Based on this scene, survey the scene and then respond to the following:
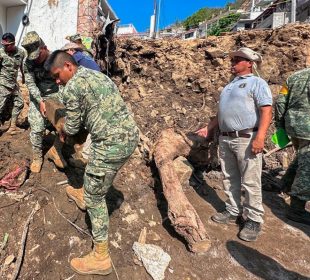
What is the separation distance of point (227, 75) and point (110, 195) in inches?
185

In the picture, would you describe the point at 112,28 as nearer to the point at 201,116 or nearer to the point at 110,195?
the point at 201,116

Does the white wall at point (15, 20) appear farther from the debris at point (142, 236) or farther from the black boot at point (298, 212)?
the black boot at point (298, 212)

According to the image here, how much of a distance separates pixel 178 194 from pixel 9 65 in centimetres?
402

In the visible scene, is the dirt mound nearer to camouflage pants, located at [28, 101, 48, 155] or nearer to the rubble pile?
the rubble pile

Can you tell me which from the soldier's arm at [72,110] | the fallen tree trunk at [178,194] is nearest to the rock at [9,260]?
the soldier's arm at [72,110]

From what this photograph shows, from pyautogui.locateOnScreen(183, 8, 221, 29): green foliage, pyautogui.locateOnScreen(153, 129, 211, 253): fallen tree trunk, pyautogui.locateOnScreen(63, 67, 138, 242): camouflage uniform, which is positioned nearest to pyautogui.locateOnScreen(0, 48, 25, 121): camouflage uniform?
pyautogui.locateOnScreen(153, 129, 211, 253): fallen tree trunk

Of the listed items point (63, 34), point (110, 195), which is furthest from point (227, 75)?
point (110, 195)

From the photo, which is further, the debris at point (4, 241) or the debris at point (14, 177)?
the debris at point (14, 177)

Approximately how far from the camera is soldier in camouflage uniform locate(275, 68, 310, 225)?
350cm

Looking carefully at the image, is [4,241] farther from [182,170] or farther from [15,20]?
[15,20]

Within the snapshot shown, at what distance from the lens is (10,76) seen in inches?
214

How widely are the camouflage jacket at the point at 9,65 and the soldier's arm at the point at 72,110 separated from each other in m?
3.45

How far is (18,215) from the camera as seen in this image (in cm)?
317

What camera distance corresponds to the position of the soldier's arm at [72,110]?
8.00 ft
